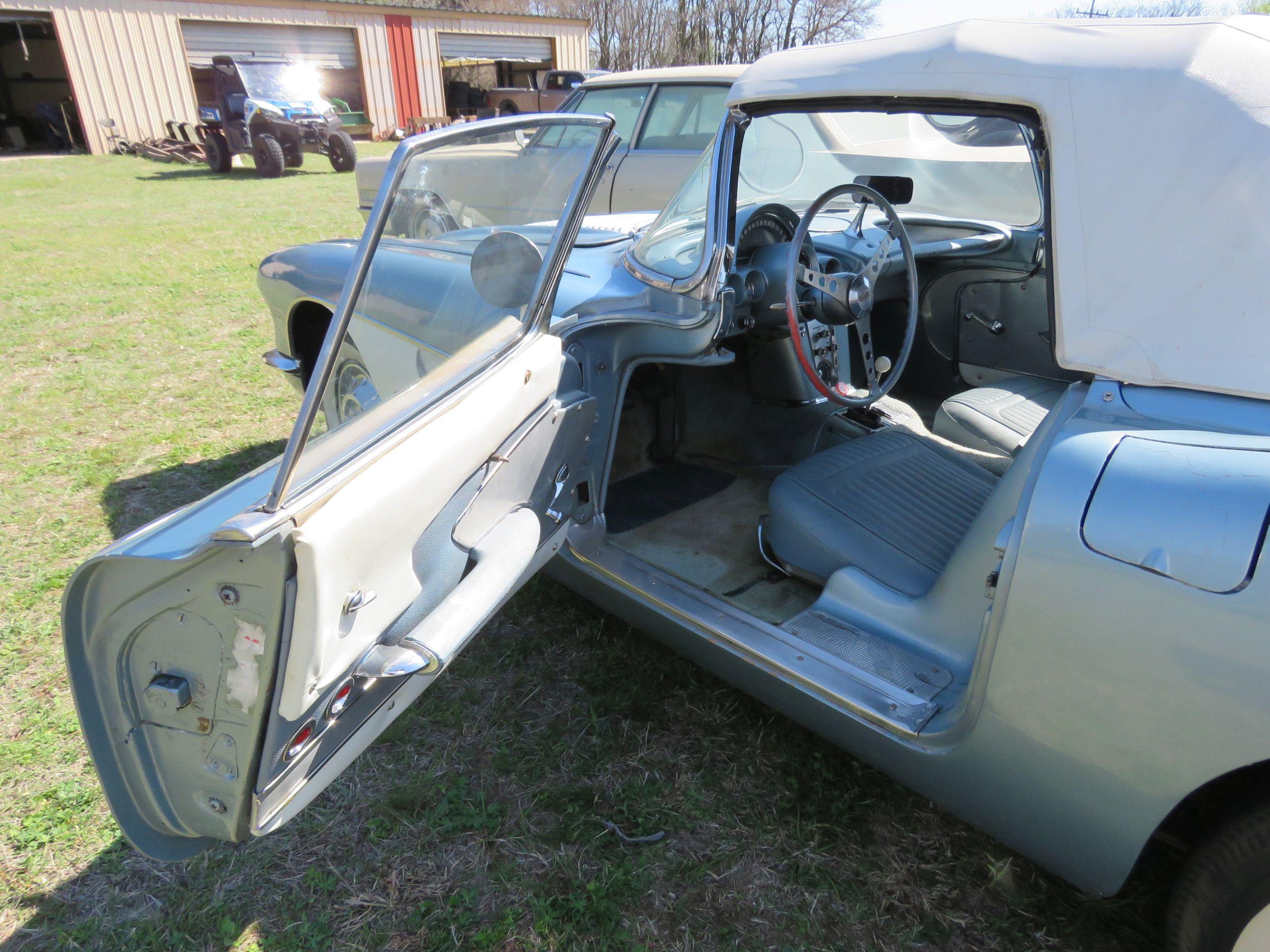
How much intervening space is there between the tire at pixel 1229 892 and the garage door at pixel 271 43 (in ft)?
73.0

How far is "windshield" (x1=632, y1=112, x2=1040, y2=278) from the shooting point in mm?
3324

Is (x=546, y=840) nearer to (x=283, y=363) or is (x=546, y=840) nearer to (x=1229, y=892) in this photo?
(x=1229, y=892)

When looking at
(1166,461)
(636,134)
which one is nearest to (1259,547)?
(1166,461)

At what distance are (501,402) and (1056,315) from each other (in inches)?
44.2

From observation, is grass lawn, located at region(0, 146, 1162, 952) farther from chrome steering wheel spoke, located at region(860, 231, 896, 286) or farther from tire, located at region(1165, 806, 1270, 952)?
chrome steering wheel spoke, located at region(860, 231, 896, 286)

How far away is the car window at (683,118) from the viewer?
645 centimetres

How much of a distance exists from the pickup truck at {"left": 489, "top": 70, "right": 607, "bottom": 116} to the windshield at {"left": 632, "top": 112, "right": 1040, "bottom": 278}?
18873 mm

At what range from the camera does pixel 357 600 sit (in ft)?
4.91

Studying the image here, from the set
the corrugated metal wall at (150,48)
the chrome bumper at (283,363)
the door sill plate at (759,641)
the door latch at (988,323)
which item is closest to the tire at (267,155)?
the corrugated metal wall at (150,48)

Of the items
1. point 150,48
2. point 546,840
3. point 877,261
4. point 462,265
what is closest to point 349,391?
point 462,265

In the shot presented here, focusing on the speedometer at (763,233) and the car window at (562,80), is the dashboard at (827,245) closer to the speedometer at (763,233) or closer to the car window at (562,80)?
the speedometer at (763,233)

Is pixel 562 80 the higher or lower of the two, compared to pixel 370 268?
higher

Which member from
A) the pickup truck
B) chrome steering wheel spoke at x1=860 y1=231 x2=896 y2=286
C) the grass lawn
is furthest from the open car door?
the pickup truck

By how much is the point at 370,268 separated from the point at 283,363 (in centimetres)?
217
